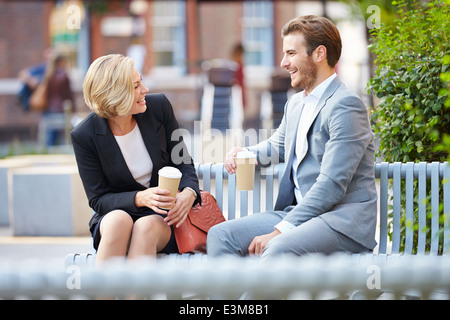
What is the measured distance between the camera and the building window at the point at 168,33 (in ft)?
61.7

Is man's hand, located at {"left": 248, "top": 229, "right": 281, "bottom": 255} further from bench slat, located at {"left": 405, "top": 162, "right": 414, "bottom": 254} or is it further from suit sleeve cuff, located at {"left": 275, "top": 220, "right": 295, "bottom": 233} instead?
bench slat, located at {"left": 405, "top": 162, "right": 414, "bottom": 254}

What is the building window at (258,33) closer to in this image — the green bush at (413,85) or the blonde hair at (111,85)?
the green bush at (413,85)

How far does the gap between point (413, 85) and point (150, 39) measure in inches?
624

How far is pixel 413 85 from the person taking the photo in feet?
11.2

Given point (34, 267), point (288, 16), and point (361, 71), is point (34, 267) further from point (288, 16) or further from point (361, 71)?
point (288, 16)

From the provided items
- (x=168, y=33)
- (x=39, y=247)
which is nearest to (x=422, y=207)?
(x=39, y=247)

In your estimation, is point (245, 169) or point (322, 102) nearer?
point (322, 102)

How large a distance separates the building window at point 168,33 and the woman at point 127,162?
1562 cm

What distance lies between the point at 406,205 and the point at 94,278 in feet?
7.56

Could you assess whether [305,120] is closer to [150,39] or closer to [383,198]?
[383,198]

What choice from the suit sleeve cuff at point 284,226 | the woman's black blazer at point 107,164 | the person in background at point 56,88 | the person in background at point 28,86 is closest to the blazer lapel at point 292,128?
the suit sleeve cuff at point 284,226

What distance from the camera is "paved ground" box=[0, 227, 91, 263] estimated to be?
539 cm
